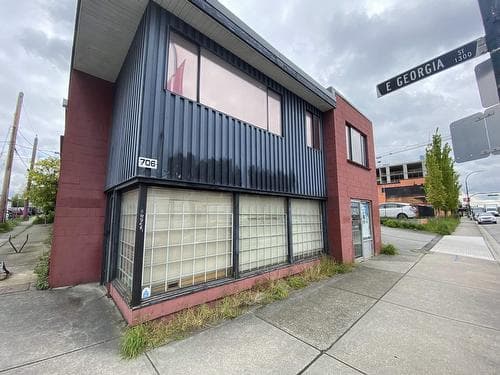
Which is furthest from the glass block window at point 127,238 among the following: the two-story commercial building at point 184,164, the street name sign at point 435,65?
the street name sign at point 435,65

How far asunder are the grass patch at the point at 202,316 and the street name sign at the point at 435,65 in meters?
4.39

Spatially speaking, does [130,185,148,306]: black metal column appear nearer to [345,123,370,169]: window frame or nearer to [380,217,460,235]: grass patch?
[345,123,370,169]: window frame

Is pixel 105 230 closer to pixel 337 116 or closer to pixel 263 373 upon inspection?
pixel 263 373

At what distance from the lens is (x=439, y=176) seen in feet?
70.1

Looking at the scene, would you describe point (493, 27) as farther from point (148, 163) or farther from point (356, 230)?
point (356, 230)

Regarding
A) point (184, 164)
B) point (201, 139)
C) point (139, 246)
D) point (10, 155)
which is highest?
point (10, 155)

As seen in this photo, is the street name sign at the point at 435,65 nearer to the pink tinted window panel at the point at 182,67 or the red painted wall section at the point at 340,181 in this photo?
the pink tinted window panel at the point at 182,67

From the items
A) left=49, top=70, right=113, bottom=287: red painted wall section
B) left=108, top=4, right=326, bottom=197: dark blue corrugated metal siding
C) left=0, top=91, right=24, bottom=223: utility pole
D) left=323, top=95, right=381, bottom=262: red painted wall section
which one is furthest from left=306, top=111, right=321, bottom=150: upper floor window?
left=0, top=91, right=24, bottom=223: utility pole

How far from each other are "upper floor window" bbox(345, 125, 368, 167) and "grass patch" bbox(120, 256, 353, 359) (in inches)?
202

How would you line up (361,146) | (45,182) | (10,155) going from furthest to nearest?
(10,155) → (45,182) → (361,146)

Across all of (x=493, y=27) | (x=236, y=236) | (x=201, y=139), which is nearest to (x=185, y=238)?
(x=236, y=236)

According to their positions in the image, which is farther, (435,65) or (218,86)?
(218,86)

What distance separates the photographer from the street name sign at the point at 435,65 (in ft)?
8.80

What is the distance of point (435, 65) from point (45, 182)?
18.2 meters
